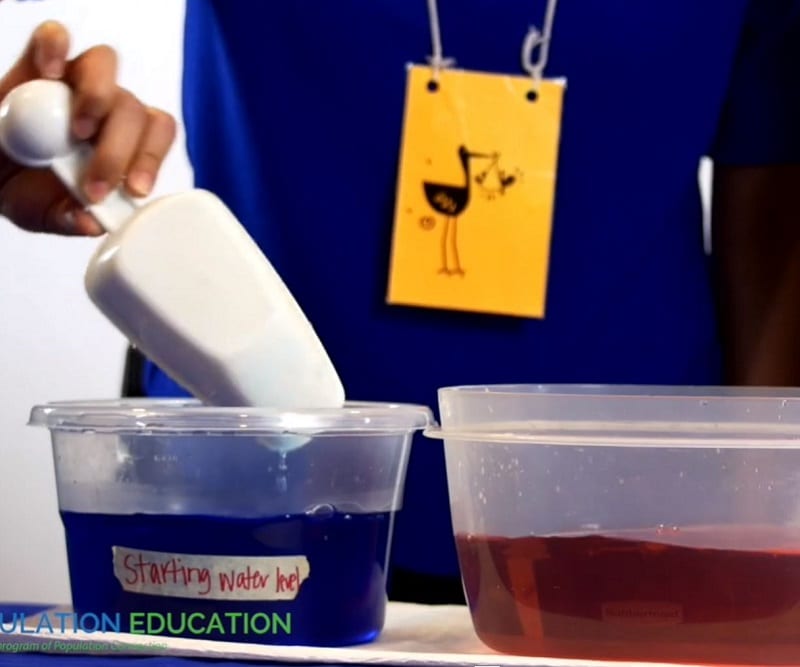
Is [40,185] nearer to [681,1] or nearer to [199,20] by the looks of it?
[199,20]

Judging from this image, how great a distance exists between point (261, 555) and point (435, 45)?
0.49 meters

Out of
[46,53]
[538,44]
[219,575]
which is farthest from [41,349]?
[538,44]

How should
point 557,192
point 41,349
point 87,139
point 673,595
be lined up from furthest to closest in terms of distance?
point 557,192 → point 41,349 → point 87,139 → point 673,595

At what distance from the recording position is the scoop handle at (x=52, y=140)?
1.78 ft

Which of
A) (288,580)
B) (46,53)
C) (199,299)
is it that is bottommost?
(288,580)

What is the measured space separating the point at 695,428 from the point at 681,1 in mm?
510

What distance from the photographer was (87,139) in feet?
1.93

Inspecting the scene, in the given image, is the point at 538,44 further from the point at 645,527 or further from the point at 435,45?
the point at 645,527

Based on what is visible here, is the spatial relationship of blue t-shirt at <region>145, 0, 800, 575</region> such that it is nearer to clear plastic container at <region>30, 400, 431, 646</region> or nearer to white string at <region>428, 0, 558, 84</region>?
white string at <region>428, 0, 558, 84</region>

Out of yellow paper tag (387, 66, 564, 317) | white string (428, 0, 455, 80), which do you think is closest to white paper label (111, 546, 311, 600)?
yellow paper tag (387, 66, 564, 317)

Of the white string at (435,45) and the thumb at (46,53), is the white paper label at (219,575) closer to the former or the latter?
the thumb at (46,53)

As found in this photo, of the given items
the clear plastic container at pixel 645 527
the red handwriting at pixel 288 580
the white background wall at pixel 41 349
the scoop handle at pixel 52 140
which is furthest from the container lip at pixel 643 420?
the white background wall at pixel 41 349

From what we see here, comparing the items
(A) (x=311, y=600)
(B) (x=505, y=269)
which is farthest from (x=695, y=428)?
(B) (x=505, y=269)

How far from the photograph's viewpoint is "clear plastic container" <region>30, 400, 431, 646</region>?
1.66ft
